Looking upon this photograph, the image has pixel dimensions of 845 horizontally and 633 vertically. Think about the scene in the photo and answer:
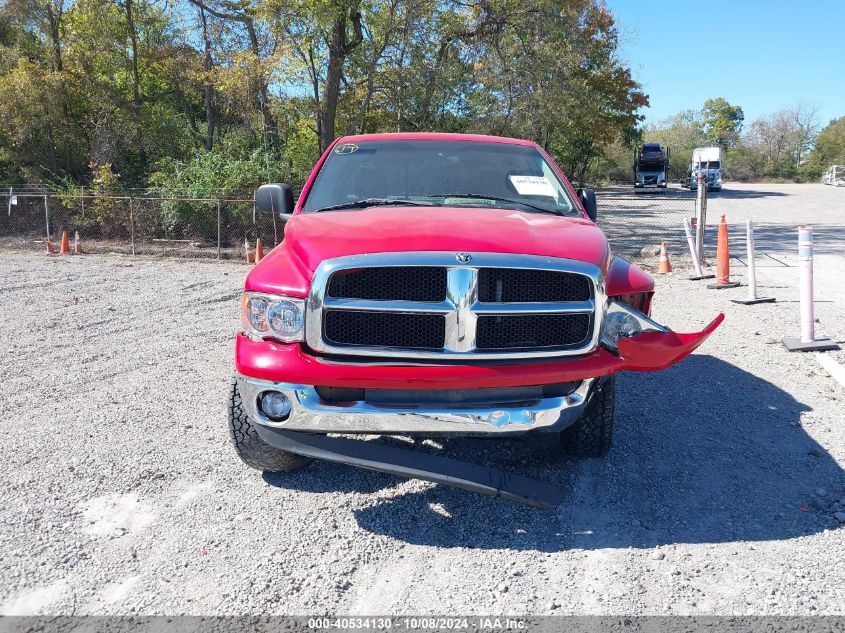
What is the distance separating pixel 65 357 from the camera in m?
7.01

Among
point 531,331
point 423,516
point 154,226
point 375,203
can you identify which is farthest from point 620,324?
point 154,226

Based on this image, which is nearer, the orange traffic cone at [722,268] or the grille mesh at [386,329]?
the grille mesh at [386,329]

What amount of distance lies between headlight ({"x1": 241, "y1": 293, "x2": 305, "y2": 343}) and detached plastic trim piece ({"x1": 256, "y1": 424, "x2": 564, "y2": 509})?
1.53 ft

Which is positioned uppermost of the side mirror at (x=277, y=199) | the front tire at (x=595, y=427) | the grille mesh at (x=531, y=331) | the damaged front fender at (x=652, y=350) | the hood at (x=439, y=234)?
the side mirror at (x=277, y=199)

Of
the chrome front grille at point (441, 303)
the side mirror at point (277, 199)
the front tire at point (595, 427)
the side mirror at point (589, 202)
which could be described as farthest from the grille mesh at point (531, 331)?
the side mirror at point (277, 199)

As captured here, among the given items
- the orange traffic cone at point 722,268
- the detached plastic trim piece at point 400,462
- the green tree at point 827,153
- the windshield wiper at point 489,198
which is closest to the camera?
the detached plastic trim piece at point 400,462

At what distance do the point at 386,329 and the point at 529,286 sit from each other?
A: 0.72 m

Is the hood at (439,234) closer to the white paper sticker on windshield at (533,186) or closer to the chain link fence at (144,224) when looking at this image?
the white paper sticker on windshield at (533,186)

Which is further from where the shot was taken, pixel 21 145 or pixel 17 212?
pixel 21 145

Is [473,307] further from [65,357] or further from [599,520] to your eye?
[65,357]

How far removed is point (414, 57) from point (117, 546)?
17.6 meters

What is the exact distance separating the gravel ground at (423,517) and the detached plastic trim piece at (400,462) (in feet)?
0.85

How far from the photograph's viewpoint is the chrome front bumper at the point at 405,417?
321cm

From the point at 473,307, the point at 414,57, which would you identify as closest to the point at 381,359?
the point at 473,307
